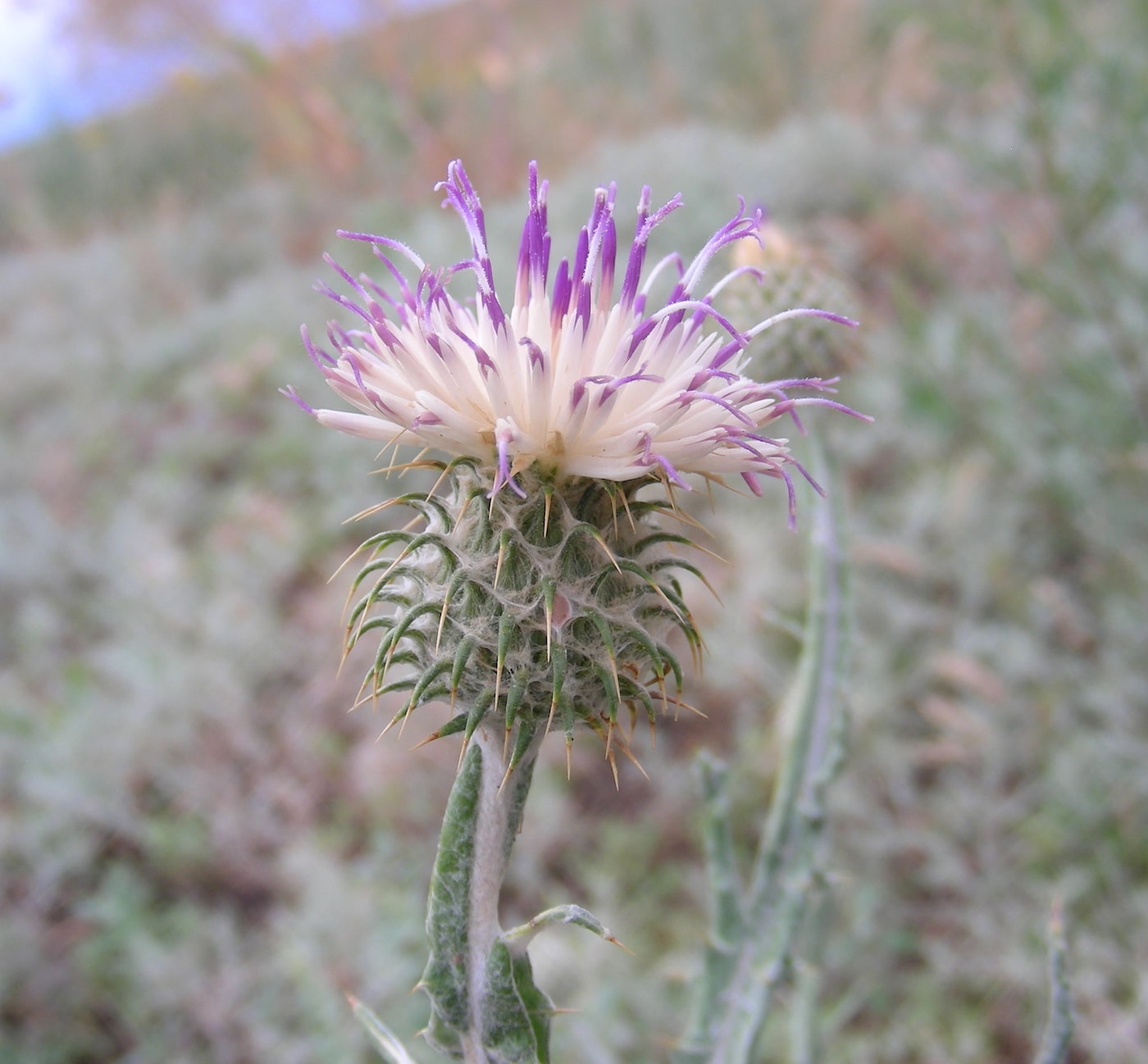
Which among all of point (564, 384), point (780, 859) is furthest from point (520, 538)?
point (780, 859)

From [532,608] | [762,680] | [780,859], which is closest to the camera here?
[532,608]

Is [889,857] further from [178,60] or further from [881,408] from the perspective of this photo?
[178,60]

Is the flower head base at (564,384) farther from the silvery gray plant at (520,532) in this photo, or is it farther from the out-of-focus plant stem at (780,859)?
the out-of-focus plant stem at (780,859)

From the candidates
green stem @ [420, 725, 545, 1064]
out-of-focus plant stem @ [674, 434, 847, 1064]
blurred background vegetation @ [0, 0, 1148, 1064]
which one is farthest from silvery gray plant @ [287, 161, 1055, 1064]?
blurred background vegetation @ [0, 0, 1148, 1064]

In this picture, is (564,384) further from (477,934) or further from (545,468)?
(477,934)

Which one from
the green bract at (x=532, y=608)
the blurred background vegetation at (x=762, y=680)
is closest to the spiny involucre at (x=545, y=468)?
the green bract at (x=532, y=608)

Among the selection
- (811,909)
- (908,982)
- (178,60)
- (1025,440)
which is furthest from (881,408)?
(178,60)

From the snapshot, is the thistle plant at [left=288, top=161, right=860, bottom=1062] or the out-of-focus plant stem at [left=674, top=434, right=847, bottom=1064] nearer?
the thistle plant at [left=288, top=161, right=860, bottom=1062]

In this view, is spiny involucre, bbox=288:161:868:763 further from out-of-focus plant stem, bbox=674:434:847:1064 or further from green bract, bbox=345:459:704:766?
out-of-focus plant stem, bbox=674:434:847:1064
